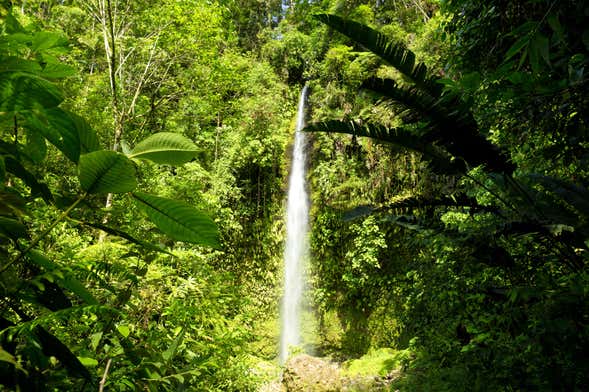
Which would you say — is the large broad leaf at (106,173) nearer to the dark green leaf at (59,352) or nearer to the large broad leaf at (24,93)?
the large broad leaf at (24,93)

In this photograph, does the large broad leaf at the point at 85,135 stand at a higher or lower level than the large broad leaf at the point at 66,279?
higher

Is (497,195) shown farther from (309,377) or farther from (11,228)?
(309,377)

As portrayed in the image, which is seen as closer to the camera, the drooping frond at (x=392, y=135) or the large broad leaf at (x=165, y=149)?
the large broad leaf at (x=165, y=149)

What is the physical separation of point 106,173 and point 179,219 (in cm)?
15

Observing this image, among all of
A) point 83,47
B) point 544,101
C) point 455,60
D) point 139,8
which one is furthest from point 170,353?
point 83,47

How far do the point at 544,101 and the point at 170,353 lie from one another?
265cm

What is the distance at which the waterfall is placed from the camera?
11.5 meters

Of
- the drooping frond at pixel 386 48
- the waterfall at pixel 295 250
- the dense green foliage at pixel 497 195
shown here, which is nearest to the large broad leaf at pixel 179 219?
the dense green foliage at pixel 497 195

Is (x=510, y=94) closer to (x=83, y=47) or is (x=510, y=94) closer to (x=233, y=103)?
(x=233, y=103)

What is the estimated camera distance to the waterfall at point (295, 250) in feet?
37.7

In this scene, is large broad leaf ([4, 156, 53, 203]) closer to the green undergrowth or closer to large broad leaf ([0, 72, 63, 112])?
large broad leaf ([0, 72, 63, 112])

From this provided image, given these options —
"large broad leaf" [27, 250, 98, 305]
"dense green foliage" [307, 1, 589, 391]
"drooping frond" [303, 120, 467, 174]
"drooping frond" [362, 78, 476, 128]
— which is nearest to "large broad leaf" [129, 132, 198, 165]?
"large broad leaf" [27, 250, 98, 305]

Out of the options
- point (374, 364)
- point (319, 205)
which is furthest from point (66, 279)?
point (319, 205)

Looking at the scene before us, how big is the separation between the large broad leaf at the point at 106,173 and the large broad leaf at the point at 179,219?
0.21 feet
